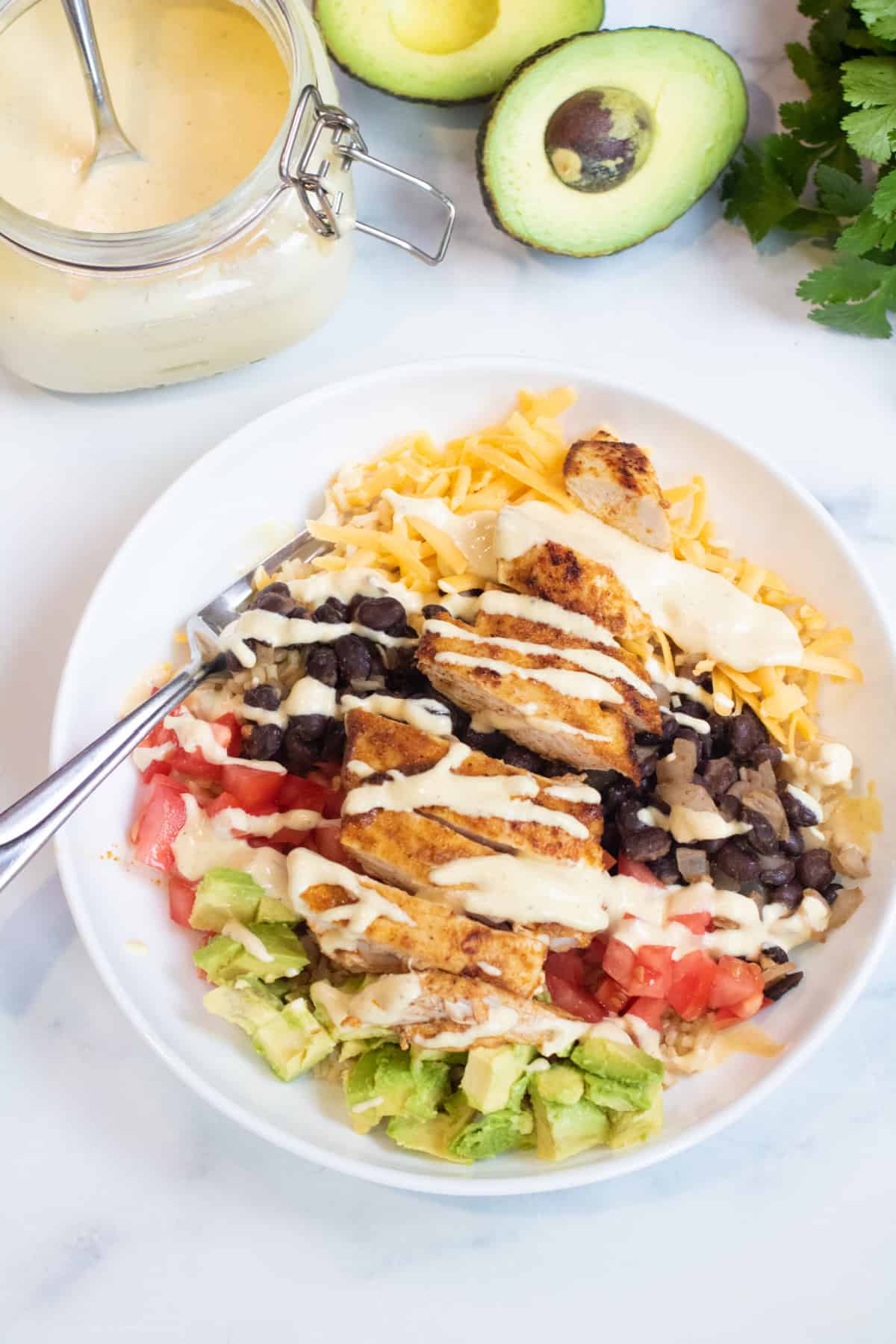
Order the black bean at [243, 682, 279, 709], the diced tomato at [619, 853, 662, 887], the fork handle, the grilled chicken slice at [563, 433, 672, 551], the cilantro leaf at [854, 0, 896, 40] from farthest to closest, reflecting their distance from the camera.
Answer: the cilantro leaf at [854, 0, 896, 40]
the grilled chicken slice at [563, 433, 672, 551]
the black bean at [243, 682, 279, 709]
the diced tomato at [619, 853, 662, 887]
the fork handle

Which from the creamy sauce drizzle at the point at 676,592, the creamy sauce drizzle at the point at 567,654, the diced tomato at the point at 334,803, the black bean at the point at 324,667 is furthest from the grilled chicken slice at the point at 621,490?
the diced tomato at the point at 334,803

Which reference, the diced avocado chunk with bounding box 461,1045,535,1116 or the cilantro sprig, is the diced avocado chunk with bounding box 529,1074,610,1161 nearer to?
the diced avocado chunk with bounding box 461,1045,535,1116

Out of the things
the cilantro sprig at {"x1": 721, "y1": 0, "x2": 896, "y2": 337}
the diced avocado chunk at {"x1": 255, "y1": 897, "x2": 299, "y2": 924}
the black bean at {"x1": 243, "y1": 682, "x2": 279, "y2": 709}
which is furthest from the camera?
the cilantro sprig at {"x1": 721, "y1": 0, "x2": 896, "y2": 337}

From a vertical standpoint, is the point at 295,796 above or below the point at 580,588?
below

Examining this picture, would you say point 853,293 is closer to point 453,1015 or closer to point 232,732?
point 232,732

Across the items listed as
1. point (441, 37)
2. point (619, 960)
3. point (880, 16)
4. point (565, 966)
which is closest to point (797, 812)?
point (619, 960)

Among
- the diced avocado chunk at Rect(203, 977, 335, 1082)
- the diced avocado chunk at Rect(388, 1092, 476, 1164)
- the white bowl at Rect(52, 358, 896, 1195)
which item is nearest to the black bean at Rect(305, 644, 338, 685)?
the white bowl at Rect(52, 358, 896, 1195)
